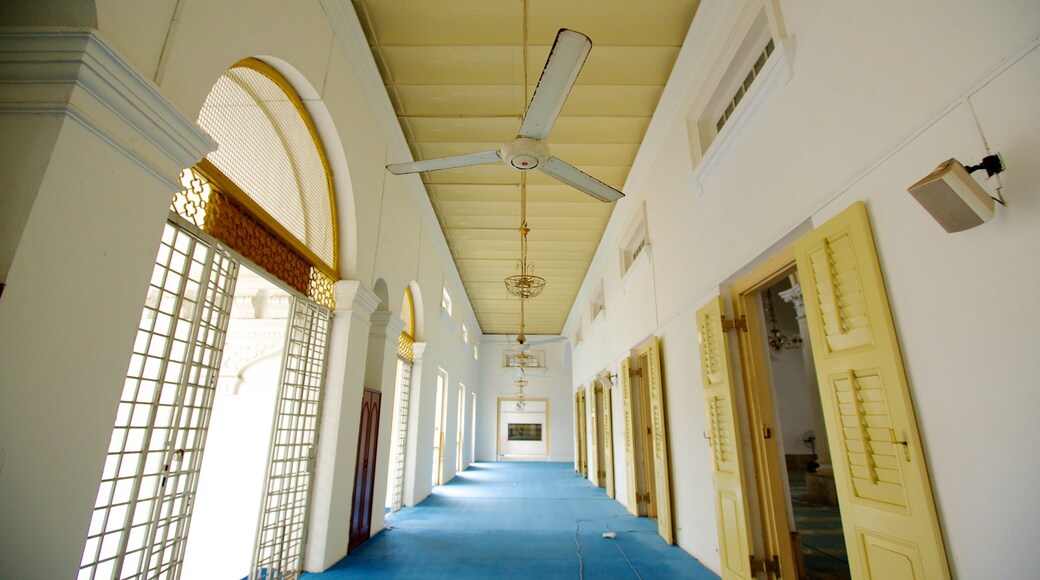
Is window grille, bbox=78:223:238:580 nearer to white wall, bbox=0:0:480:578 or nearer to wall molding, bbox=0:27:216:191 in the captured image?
white wall, bbox=0:0:480:578

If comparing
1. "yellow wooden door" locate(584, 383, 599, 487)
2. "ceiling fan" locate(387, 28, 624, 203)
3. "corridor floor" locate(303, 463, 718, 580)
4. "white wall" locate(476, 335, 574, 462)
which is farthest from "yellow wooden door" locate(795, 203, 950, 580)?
"white wall" locate(476, 335, 574, 462)

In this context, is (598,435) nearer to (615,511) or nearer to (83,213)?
(615,511)

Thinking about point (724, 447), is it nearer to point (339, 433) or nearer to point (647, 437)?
point (647, 437)

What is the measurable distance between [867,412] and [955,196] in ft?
3.17

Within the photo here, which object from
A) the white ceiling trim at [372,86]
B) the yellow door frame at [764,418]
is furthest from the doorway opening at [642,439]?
the white ceiling trim at [372,86]

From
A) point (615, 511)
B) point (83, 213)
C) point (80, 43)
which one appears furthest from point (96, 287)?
point (615, 511)

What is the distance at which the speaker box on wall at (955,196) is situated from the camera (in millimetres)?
1400

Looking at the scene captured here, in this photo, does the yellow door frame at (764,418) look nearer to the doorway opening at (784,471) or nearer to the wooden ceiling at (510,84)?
the doorway opening at (784,471)

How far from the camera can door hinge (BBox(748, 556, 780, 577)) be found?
9.63 ft

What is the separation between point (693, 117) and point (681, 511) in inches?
141

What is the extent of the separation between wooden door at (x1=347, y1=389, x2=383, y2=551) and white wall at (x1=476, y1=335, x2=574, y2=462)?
417 inches

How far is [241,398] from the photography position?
4.34 metres

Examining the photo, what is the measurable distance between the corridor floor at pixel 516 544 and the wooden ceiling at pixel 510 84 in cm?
404

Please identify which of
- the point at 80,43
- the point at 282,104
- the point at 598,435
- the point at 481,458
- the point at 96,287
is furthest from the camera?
the point at 481,458
